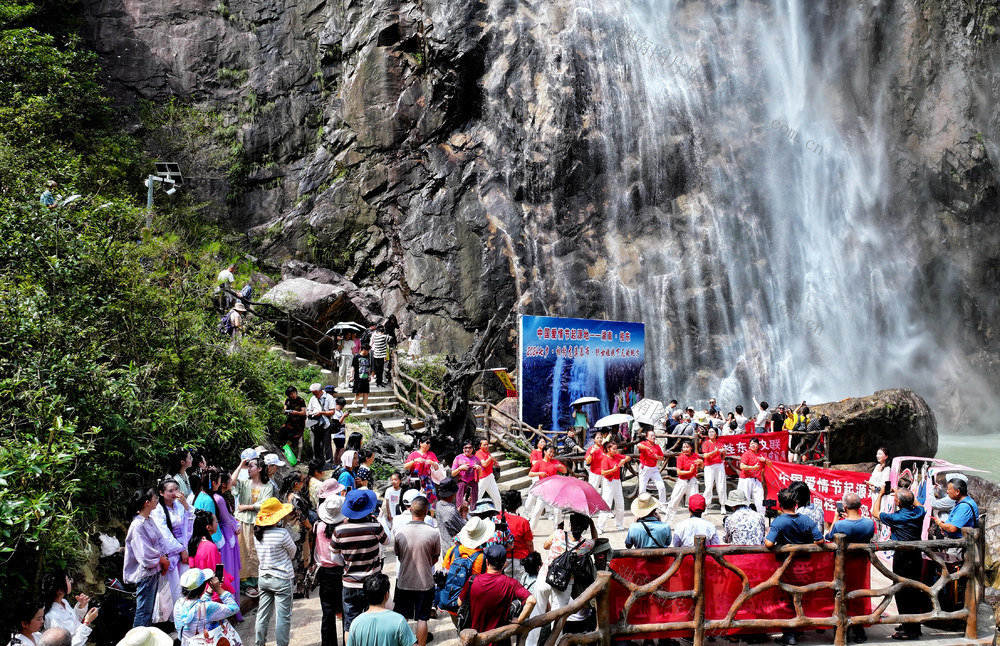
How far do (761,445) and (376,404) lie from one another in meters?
9.31

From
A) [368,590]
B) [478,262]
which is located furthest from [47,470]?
[478,262]

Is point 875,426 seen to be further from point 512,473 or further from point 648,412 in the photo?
point 512,473

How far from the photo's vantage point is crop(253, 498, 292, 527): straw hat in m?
6.36

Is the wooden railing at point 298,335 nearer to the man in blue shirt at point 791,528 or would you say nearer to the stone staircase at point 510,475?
the stone staircase at point 510,475

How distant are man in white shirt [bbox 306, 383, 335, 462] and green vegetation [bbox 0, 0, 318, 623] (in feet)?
3.47

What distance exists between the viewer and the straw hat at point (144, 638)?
417 cm

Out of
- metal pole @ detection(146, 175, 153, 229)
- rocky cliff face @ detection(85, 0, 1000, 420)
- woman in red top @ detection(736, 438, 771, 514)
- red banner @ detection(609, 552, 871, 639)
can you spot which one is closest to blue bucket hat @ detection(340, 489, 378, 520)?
red banner @ detection(609, 552, 871, 639)

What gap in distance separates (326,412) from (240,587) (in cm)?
518

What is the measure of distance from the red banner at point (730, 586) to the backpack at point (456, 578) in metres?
1.55

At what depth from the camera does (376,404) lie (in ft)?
57.3

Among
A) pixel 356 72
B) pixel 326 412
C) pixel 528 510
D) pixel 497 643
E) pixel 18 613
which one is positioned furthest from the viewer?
pixel 356 72

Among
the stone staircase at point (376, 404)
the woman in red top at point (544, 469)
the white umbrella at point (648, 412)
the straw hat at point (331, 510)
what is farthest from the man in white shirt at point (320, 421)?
the white umbrella at point (648, 412)

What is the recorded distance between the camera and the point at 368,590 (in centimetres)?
482

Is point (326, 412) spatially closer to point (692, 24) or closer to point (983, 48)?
point (692, 24)
